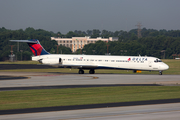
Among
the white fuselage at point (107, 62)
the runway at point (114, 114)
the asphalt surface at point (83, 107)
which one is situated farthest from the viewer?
the white fuselage at point (107, 62)

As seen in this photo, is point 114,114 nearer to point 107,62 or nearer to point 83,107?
point 83,107

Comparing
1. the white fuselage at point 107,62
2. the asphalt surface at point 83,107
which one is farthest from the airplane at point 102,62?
the asphalt surface at point 83,107

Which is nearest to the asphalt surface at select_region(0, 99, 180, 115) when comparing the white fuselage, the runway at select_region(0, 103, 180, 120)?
the runway at select_region(0, 103, 180, 120)

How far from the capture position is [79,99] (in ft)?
78.1

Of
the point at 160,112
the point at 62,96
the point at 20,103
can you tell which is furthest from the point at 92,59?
the point at 160,112

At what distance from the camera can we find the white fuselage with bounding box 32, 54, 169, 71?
5041 cm

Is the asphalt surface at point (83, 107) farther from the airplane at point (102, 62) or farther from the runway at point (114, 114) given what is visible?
the airplane at point (102, 62)

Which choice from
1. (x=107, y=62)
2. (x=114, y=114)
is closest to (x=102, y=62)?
(x=107, y=62)

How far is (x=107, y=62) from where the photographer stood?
52.1 metres

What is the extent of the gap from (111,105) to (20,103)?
6745mm

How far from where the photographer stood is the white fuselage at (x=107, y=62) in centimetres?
5041

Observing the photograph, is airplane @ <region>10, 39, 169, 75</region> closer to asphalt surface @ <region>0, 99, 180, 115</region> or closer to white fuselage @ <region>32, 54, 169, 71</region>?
white fuselage @ <region>32, 54, 169, 71</region>

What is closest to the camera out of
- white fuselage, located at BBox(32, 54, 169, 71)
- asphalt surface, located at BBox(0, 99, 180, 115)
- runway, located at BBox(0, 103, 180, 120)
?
runway, located at BBox(0, 103, 180, 120)

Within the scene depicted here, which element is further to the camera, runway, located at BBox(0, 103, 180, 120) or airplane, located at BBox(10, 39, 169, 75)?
airplane, located at BBox(10, 39, 169, 75)
